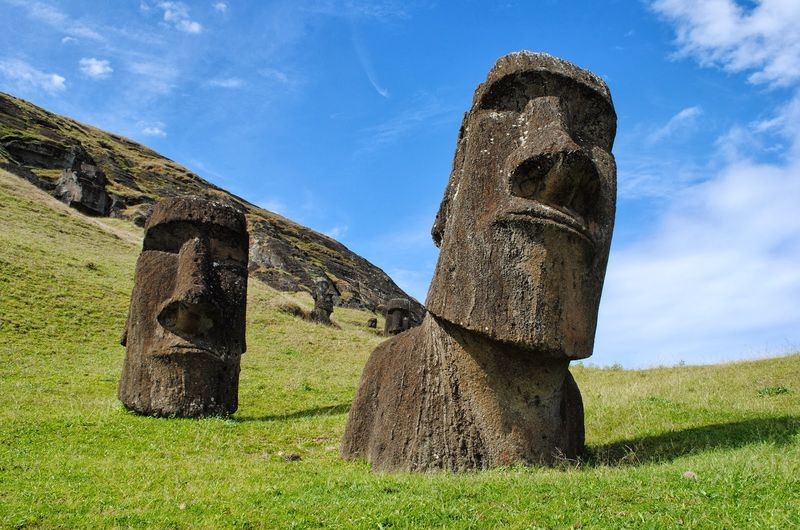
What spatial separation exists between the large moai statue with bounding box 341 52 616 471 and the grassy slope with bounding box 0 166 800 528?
0.50 m

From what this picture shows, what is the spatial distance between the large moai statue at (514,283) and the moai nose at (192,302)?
515 centimetres

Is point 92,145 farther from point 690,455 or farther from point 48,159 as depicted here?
point 690,455

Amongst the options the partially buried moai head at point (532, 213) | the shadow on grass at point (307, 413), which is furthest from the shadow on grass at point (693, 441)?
the shadow on grass at point (307, 413)

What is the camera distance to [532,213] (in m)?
6.46

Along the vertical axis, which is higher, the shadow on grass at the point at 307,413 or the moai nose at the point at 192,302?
the moai nose at the point at 192,302

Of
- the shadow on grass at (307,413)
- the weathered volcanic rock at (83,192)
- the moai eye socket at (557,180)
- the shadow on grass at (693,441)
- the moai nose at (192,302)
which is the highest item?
the weathered volcanic rock at (83,192)

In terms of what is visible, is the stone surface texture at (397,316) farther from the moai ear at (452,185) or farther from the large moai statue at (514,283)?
the large moai statue at (514,283)

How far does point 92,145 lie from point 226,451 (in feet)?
298

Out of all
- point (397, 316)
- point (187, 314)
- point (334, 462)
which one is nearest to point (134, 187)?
point (397, 316)

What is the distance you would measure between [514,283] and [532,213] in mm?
651

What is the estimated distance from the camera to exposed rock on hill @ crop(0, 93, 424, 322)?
187ft

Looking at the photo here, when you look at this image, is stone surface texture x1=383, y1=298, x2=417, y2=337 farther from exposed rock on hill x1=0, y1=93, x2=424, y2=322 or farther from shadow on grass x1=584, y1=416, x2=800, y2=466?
shadow on grass x1=584, y1=416, x2=800, y2=466

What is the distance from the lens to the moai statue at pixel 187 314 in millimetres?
11461

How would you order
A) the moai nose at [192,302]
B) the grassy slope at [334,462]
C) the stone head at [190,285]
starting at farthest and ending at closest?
the stone head at [190,285] → the moai nose at [192,302] → the grassy slope at [334,462]
